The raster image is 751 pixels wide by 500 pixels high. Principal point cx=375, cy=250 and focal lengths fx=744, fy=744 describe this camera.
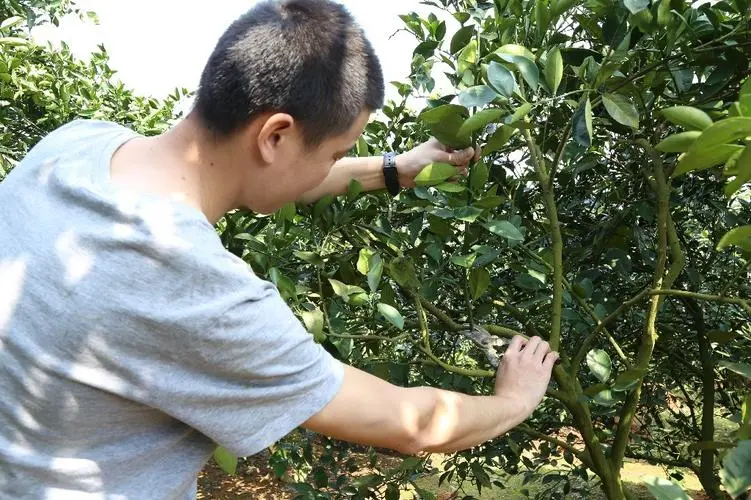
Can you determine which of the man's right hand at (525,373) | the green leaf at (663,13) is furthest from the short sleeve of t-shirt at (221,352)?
the green leaf at (663,13)

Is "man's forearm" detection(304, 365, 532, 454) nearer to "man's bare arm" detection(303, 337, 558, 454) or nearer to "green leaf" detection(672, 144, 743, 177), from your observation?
"man's bare arm" detection(303, 337, 558, 454)

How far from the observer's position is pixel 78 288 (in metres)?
0.85

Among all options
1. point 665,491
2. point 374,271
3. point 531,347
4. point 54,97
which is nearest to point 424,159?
point 374,271

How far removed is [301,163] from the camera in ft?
3.47

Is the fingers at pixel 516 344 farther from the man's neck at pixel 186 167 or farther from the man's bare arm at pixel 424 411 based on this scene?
the man's neck at pixel 186 167

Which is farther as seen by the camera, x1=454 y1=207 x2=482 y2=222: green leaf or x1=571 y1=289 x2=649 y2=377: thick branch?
x1=571 y1=289 x2=649 y2=377: thick branch

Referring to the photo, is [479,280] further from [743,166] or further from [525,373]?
[743,166]

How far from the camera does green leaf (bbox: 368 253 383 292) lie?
1250mm

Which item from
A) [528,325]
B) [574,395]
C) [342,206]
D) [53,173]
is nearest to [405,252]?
[342,206]

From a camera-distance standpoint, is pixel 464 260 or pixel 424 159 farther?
pixel 424 159

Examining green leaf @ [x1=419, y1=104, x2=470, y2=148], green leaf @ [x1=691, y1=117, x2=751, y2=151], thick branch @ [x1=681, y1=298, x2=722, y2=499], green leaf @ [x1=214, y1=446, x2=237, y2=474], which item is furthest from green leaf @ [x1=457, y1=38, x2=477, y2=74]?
thick branch @ [x1=681, y1=298, x2=722, y2=499]

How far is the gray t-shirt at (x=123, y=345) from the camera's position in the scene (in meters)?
0.85

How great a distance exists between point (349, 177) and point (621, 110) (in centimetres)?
54

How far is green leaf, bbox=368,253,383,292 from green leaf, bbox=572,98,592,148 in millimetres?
389
